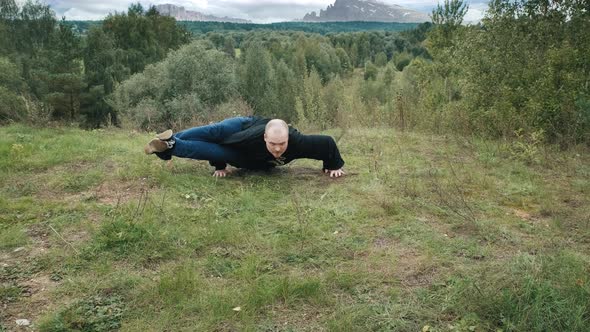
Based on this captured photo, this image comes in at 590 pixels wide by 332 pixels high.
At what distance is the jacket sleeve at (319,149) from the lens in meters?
5.14

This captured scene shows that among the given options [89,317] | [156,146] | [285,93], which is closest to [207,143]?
[156,146]

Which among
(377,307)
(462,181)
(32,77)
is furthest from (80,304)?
(32,77)

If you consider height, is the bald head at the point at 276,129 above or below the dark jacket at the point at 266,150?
above

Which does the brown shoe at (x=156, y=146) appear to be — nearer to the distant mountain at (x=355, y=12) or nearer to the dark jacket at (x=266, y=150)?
the dark jacket at (x=266, y=150)

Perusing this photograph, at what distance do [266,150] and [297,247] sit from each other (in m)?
1.91

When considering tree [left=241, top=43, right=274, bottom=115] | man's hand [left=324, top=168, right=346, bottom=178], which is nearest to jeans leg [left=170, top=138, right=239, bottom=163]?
man's hand [left=324, top=168, right=346, bottom=178]

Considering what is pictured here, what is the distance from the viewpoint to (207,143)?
5.23 meters

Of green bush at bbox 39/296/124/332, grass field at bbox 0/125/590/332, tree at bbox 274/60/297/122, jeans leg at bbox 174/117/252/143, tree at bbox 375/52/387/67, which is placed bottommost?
tree at bbox 274/60/297/122

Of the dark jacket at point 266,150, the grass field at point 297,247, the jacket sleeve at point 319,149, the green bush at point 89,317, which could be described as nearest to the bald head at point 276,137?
the dark jacket at point 266,150

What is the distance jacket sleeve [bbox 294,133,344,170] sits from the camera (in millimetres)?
5137

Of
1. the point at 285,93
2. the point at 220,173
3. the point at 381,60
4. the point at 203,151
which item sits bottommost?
the point at 285,93

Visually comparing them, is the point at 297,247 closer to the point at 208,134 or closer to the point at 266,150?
the point at 266,150

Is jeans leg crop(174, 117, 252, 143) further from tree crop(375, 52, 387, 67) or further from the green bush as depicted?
tree crop(375, 52, 387, 67)

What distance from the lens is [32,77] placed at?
31.1 metres
